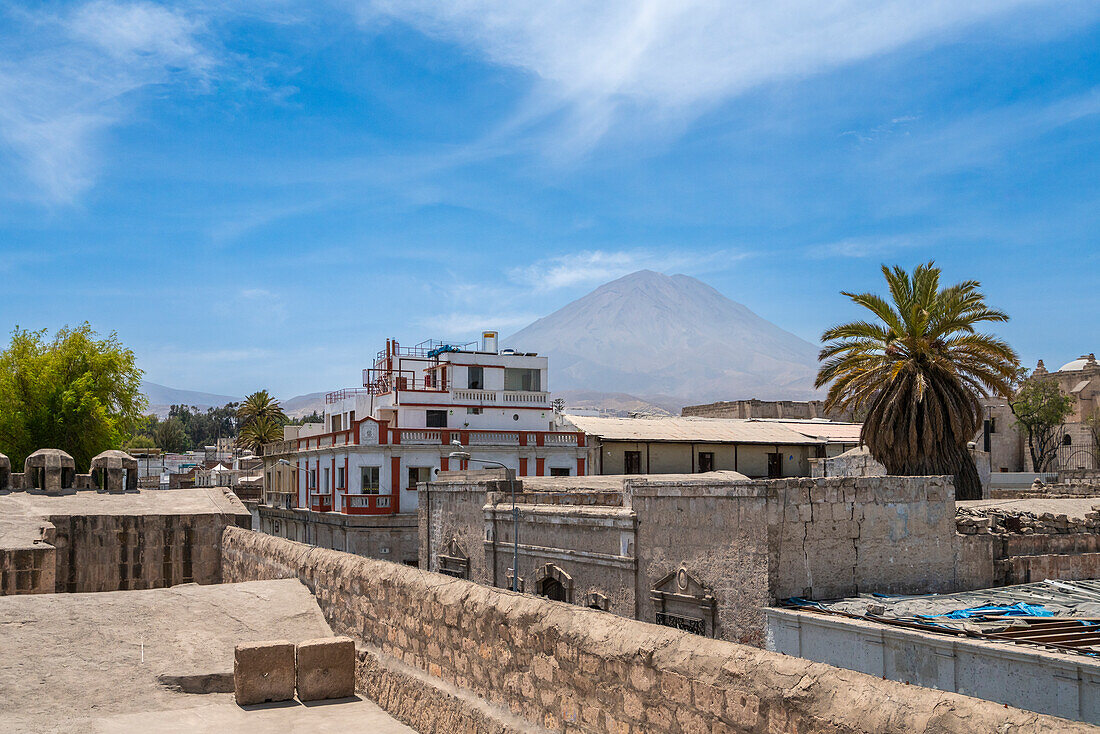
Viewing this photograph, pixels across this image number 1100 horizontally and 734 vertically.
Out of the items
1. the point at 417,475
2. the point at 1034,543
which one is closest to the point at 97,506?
the point at 1034,543

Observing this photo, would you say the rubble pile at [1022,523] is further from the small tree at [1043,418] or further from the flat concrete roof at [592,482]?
the small tree at [1043,418]

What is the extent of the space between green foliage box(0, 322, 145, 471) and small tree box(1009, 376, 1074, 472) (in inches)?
2021

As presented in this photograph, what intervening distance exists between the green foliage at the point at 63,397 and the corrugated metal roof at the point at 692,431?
22.3 metres

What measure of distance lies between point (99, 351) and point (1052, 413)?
54310 mm

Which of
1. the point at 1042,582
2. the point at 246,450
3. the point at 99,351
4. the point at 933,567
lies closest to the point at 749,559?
the point at 933,567

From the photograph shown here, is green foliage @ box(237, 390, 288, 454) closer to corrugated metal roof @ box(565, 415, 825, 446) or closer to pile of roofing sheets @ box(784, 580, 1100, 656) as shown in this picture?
corrugated metal roof @ box(565, 415, 825, 446)

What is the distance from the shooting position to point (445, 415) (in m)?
40.3

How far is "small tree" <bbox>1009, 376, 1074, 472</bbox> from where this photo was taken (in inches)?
2151

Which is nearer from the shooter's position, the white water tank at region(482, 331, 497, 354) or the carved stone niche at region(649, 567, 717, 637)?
the carved stone niche at region(649, 567, 717, 637)

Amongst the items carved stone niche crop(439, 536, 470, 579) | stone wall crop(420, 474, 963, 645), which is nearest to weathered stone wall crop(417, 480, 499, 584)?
carved stone niche crop(439, 536, 470, 579)

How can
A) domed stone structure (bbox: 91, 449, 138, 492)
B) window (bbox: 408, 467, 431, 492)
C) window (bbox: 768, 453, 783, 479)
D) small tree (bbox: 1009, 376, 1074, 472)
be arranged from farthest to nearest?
small tree (bbox: 1009, 376, 1074, 472)
window (bbox: 768, 453, 783, 479)
window (bbox: 408, 467, 431, 492)
domed stone structure (bbox: 91, 449, 138, 492)

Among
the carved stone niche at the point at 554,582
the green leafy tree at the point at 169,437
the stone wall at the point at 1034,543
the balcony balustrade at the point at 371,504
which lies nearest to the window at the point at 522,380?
the balcony balustrade at the point at 371,504

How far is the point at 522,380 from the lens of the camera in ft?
144

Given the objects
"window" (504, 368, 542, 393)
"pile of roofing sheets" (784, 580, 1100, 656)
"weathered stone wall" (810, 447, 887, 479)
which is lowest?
"pile of roofing sheets" (784, 580, 1100, 656)
